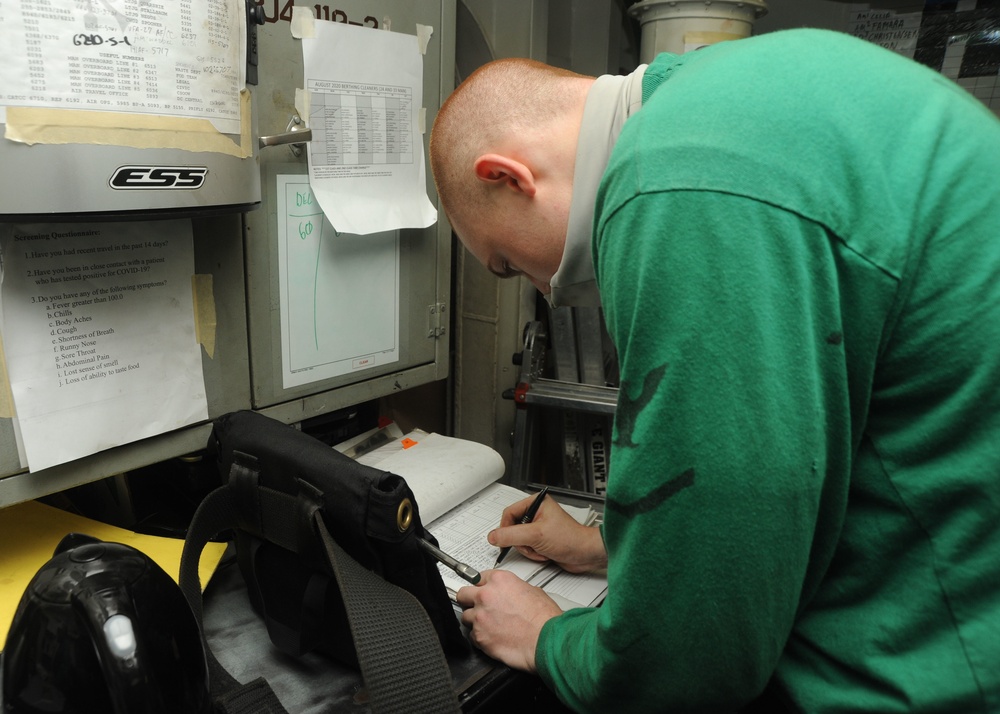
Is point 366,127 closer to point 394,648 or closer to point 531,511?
point 531,511

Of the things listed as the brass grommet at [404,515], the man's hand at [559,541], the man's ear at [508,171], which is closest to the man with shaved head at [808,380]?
the man's ear at [508,171]

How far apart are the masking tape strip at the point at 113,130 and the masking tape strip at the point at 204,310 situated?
0.64ft

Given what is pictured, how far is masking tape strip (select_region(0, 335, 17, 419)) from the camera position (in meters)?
0.78

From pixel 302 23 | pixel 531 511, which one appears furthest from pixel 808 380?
pixel 302 23

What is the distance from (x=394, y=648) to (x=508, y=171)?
1.54 ft

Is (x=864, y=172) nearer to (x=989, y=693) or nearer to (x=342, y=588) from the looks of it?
(x=989, y=693)

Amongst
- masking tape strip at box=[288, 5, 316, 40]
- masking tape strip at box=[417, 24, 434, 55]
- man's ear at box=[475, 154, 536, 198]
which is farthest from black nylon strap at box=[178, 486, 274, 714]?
masking tape strip at box=[417, 24, 434, 55]

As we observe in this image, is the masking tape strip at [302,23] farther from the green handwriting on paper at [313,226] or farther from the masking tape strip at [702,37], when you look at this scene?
the masking tape strip at [702,37]

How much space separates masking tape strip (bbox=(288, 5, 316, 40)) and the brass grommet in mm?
651

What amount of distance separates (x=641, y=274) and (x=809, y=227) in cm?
11

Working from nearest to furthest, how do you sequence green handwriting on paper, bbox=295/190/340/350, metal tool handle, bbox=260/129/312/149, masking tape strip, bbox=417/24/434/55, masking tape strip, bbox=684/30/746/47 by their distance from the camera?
metal tool handle, bbox=260/129/312/149
green handwriting on paper, bbox=295/190/340/350
masking tape strip, bbox=417/24/434/55
masking tape strip, bbox=684/30/746/47

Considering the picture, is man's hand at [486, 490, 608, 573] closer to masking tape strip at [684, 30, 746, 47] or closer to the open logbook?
the open logbook

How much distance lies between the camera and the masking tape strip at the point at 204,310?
950mm

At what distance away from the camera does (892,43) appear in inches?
80.7
